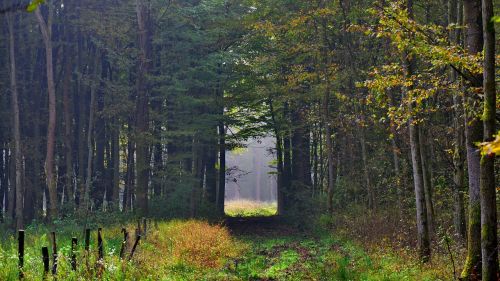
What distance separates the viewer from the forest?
1392 centimetres

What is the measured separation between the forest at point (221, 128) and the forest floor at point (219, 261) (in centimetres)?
9

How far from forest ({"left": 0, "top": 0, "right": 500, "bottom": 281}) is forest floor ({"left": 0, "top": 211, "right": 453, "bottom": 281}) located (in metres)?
0.09

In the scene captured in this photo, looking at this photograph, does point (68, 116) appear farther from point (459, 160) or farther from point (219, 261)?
point (459, 160)

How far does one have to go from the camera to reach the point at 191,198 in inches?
1025

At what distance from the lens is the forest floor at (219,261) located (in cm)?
896

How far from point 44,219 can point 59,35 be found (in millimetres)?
9566

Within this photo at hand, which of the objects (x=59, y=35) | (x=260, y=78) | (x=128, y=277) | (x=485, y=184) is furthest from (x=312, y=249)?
(x=59, y=35)

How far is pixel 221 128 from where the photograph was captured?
98.6ft

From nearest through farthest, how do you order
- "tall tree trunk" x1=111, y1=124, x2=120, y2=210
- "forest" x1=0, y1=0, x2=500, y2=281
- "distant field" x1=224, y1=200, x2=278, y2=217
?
"forest" x1=0, y1=0, x2=500, y2=281, "tall tree trunk" x1=111, y1=124, x2=120, y2=210, "distant field" x1=224, y1=200, x2=278, y2=217

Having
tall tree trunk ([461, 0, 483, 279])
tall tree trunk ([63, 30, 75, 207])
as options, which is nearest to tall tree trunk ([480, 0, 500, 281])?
tall tree trunk ([461, 0, 483, 279])

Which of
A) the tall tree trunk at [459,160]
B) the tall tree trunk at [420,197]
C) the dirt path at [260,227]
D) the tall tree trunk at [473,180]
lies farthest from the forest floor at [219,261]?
the dirt path at [260,227]

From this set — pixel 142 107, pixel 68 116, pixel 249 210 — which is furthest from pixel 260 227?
pixel 249 210

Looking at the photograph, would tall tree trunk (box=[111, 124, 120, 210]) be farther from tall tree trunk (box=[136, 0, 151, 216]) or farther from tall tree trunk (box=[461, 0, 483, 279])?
tall tree trunk (box=[461, 0, 483, 279])

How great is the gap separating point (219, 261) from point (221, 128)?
58.4 ft
